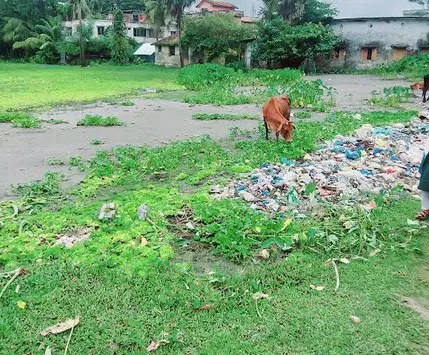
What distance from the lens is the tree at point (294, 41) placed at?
3188cm

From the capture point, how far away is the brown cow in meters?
8.48

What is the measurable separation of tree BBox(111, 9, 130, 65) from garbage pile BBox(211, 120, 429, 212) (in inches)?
1456

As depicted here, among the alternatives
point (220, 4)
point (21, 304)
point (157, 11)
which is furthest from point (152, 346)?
point (220, 4)

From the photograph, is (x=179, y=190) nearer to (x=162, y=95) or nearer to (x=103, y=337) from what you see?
(x=103, y=337)

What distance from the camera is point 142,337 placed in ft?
10.4

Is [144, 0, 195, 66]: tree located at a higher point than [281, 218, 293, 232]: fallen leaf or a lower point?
higher

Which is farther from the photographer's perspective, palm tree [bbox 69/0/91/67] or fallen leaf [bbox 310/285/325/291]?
palm tree [bbox 69/0/91/67]

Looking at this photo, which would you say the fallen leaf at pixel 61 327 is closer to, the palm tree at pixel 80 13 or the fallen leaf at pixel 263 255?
the fallen leaf at pixel 263 255

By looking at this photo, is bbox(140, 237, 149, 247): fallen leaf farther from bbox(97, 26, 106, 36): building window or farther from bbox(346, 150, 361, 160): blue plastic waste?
bbox(97, 26, 106, 36): building window

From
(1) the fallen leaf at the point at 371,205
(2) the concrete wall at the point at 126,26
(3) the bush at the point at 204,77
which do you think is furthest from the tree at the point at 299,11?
(1) the fallen leaf at the point at 371,205

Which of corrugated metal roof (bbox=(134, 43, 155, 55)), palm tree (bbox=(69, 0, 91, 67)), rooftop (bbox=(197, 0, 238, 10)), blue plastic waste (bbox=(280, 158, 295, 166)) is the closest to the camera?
blue plastic waste (bbox=(280, 158, 295, 166))

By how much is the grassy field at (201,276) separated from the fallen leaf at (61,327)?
4 centimetres

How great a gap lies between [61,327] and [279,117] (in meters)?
6.30

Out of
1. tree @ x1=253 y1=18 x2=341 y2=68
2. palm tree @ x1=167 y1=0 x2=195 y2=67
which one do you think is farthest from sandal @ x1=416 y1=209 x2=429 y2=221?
palm tree @ x1=167 y1=0 x2=195 y2=67
